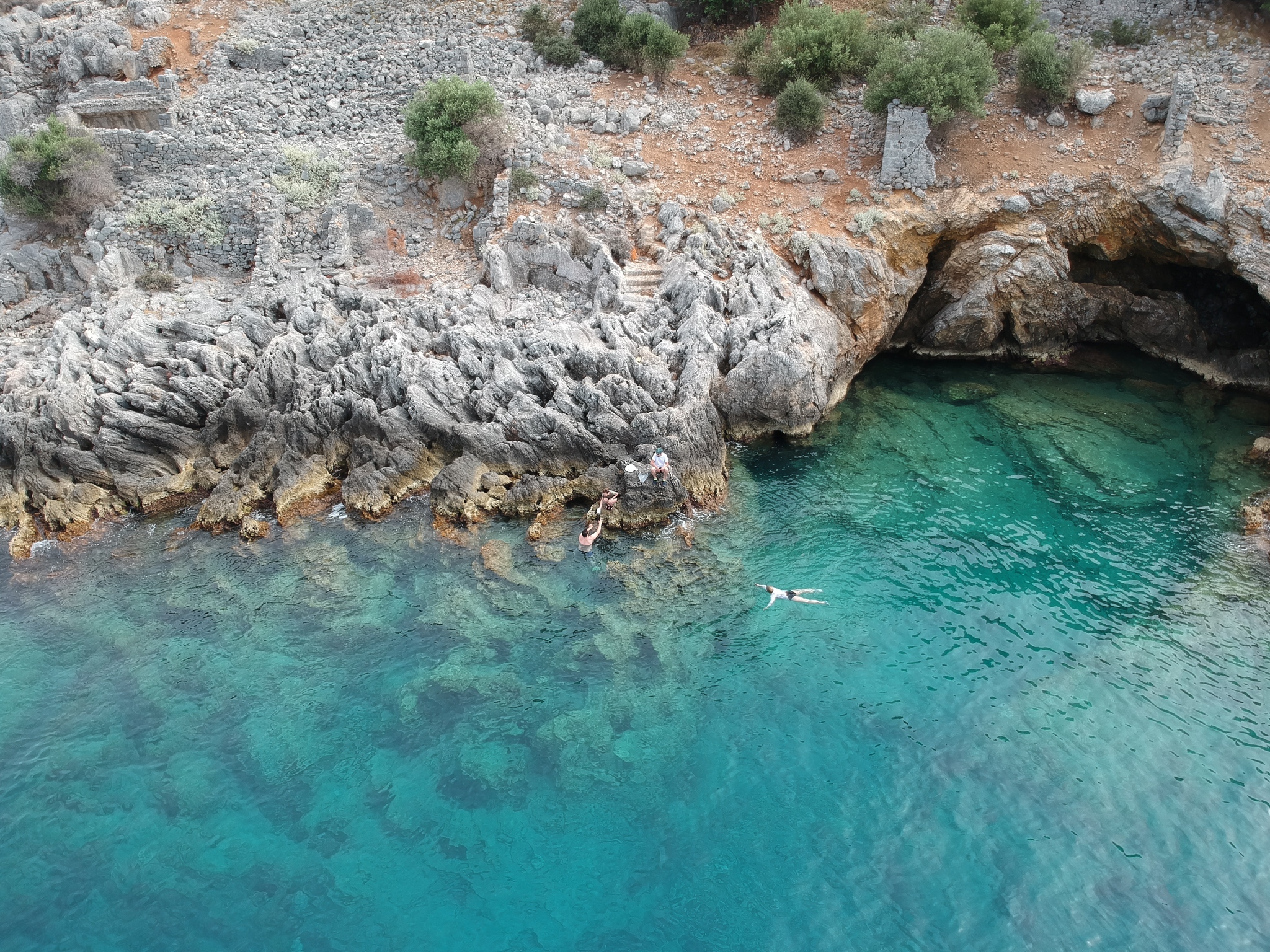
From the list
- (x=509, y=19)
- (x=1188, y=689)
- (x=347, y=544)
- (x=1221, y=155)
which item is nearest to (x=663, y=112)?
(x=509, y=19)

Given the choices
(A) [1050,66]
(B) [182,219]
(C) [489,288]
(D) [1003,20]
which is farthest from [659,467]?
(D) [1003,20]

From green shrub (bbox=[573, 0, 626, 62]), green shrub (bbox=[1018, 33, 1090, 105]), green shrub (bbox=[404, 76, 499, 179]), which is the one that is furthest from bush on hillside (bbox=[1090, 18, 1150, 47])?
green shrub (bbox=[404, 76, 499, 179])

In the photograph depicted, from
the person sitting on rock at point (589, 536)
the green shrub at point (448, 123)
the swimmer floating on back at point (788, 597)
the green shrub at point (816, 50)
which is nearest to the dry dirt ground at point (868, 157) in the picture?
the green shrub at point (816, 50)

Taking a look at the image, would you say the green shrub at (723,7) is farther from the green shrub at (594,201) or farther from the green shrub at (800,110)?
the green shrub at (594,201)

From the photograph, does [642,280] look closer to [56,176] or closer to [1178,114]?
[1178,114]

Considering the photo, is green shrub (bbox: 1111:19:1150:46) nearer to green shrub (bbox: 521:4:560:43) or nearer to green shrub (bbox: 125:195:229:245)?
green shrub (bbox: 521:4:560:43)

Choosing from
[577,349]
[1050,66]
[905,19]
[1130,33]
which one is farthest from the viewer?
[905,19]

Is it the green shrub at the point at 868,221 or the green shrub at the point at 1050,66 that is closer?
the green shrub at the point at 868,221
